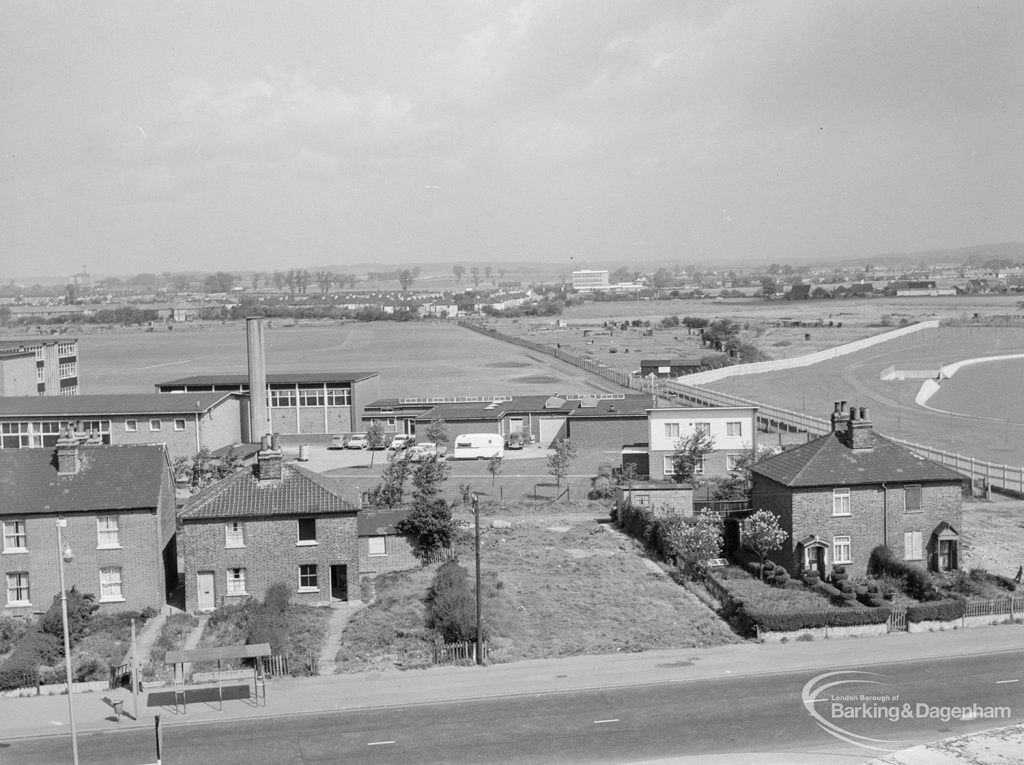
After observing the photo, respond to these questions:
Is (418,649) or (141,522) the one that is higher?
(141,522)

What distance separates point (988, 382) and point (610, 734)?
89.8 meters

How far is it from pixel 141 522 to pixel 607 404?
42.6 metres

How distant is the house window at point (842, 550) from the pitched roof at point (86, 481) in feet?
72.9

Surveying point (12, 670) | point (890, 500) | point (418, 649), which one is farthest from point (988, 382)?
point (12, 670)

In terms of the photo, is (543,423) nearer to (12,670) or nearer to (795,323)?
(12,670)

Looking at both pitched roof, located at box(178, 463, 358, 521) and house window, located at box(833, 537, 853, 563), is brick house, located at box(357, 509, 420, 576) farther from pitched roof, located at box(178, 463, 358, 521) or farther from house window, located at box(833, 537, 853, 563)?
house window, located at box(833, 537, 853, 563)

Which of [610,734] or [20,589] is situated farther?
[20,589]

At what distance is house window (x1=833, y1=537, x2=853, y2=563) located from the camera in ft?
124

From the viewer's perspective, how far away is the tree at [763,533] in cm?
3762

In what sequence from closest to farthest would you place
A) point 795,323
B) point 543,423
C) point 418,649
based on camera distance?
point 418,649 → point 543,423 → point 795,323

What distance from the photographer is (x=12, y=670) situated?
28.7 metres

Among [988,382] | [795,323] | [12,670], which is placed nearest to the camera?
[12,670]

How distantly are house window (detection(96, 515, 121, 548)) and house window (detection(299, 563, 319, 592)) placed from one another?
5.73 meters

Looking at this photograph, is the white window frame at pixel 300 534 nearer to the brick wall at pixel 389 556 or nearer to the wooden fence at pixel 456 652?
the brick wall at pixel 389 556
